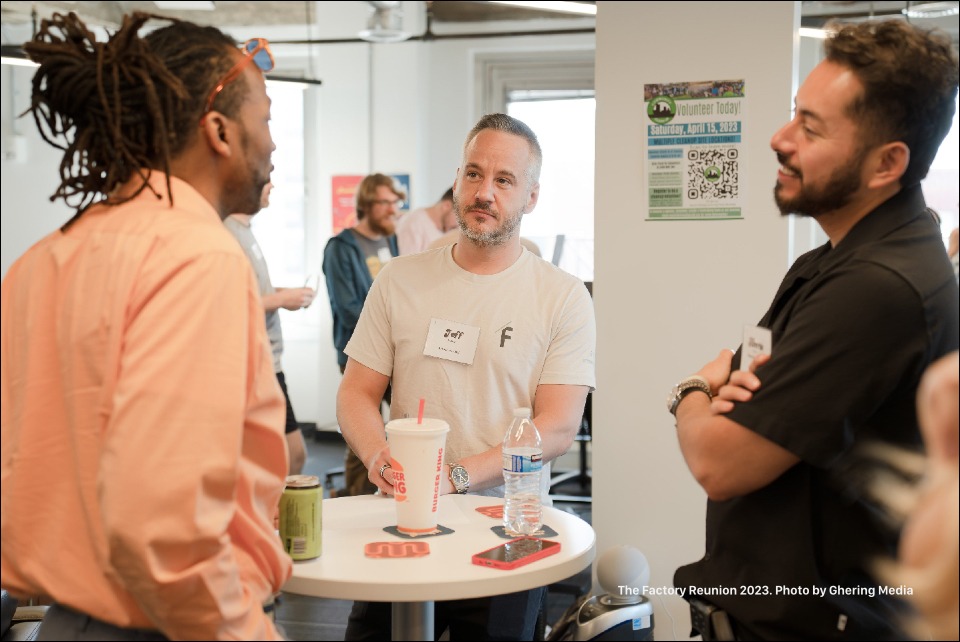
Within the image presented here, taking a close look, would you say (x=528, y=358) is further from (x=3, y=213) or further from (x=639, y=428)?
(x=3, y=213)

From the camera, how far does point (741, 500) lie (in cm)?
162

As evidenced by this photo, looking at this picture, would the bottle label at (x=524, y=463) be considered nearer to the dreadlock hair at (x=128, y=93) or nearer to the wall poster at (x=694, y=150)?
the dreadlock hair at (x=128, y=93)

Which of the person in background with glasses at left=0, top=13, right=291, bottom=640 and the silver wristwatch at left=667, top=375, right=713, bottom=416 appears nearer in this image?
the person in background with glasses at left=0, top=13, right=291, bottom=640

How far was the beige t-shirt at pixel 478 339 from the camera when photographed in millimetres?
2459

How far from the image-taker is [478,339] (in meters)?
2.48

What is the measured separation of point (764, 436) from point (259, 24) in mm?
7787

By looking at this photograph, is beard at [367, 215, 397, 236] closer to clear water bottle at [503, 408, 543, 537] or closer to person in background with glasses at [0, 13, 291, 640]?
clear water bottle at [503, 408, 543, 537]

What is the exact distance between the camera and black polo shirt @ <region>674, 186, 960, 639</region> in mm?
1474

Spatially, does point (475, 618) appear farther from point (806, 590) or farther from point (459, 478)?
point (806, 590)

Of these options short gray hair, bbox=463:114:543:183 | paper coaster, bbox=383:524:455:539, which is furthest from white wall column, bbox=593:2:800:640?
paper coaster, bbox=383:524:455:539

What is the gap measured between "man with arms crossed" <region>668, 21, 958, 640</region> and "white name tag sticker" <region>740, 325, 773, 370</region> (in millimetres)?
39

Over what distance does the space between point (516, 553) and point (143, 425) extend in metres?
0.86

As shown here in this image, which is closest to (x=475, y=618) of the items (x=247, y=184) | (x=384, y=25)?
(x=247, y=184)

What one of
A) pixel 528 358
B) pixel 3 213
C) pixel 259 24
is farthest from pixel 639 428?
pixel 3 213
